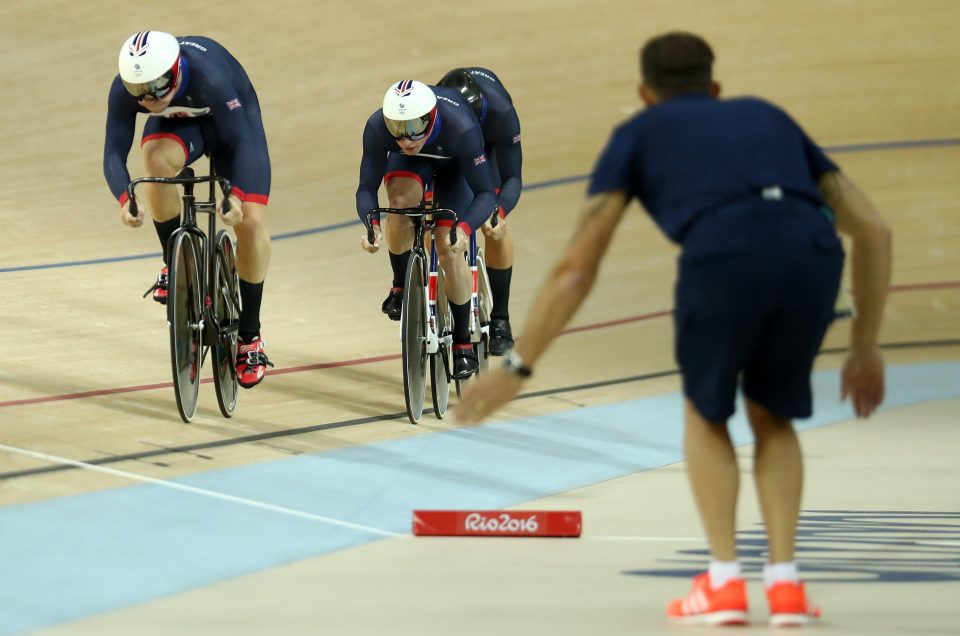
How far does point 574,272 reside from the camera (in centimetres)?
215

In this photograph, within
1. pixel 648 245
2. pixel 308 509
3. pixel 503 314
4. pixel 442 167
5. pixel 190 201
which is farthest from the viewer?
pixel 648 245

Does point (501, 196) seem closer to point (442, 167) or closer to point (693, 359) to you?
point (442, 167)

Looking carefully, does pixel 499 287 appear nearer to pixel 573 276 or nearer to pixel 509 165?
pixel 509 165

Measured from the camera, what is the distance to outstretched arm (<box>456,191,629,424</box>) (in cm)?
207

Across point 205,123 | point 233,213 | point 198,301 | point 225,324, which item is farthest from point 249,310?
point 205,123

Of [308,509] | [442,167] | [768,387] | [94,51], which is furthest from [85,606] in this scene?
[94,51]

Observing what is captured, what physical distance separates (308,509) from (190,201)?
113 cm

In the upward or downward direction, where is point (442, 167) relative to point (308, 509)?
upward

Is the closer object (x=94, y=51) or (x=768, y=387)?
(x=768, y=387)

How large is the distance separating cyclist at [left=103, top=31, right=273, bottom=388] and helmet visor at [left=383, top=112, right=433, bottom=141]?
399 millimetres

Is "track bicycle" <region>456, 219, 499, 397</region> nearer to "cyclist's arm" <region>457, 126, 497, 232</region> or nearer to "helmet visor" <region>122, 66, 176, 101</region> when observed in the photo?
"cyclist's arm" <region>457, 126, 497, 232</region>

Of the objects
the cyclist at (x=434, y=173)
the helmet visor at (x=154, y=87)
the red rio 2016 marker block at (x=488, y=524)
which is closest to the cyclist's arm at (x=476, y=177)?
the cyclist at (x=434, y=173)

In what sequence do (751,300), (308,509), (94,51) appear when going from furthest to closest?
(94,51) < (308,509) < (751,300)

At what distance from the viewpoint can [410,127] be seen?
4.57m
